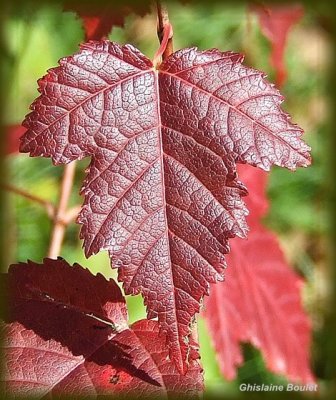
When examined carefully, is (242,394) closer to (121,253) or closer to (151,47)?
(121,253)

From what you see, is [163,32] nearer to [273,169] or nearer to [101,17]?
[101,17]

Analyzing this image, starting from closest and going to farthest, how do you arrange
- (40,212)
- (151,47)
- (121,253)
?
(121,253), (40,212), (151,47)

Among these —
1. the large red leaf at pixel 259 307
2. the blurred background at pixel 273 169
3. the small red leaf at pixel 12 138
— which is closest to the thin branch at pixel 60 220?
the small red leaf at pixel 12 138

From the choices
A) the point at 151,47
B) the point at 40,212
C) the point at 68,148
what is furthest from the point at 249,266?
the point at 151,47

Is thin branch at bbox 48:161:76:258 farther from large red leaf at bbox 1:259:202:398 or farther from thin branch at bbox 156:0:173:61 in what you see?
thin branch at bbox 156:0:173:61

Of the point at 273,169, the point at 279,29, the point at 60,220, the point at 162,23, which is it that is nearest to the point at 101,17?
the point at 162,23

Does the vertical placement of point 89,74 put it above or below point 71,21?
below

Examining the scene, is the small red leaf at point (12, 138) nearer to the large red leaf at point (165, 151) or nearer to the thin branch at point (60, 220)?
the thin branch at point (60, 220)
